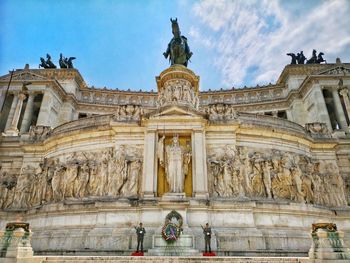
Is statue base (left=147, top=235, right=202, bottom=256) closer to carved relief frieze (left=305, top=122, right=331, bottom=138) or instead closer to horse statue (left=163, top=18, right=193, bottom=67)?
Result: carved relief frieze (left=305, top=122, right=331, bottom=138)

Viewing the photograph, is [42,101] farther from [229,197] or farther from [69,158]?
[229,197]

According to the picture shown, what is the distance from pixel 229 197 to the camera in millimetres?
15461

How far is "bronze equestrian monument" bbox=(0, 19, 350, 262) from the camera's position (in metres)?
13.7

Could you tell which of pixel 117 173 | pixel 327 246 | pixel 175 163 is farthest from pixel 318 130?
pixel 117 173

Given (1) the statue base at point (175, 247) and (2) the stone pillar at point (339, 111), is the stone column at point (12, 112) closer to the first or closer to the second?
(1) the statue base at point (175, 247)

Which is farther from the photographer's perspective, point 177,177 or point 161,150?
point 161,150

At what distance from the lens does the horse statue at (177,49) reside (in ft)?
80.3

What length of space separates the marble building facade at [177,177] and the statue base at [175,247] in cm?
47

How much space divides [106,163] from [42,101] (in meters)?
38.9

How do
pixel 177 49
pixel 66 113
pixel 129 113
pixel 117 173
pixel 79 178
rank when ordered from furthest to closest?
pixel 66 113 < pixel 177 49 < pixel 129 113 < pixel 79 178 < pixel 117 173

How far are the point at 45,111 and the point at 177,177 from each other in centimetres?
4053

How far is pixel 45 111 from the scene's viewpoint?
49.0m

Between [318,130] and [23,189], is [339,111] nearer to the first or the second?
[318,130]

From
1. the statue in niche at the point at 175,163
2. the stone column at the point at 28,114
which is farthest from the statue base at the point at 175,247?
the stone column at the point at 28,114
